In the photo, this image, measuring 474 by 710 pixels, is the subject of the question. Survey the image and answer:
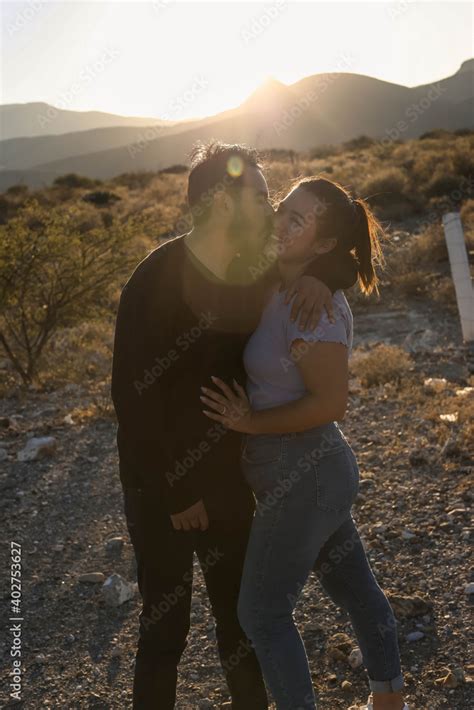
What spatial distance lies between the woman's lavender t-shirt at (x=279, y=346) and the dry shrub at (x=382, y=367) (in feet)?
15.7

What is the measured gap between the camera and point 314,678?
2779 mm

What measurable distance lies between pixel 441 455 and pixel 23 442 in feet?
11.4

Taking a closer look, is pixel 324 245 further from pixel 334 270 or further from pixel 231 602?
pixel 231 602

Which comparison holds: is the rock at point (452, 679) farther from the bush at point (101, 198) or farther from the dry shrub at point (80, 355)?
the bush at point (101, 198)

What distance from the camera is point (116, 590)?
11.4 ft

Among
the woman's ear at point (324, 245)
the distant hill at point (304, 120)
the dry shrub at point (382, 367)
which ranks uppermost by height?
the distant hill at point (304, 120)

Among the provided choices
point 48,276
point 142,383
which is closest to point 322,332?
point 142,383

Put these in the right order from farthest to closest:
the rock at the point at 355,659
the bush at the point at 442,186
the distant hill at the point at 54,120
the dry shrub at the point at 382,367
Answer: the distant hill at the point at 54,120 → the bush at the point at 442,186 → the dry shrub at the point at 382,367 → the rock at the point at 355,659

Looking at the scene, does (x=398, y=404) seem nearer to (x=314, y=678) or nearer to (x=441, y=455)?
(x=441, y=455)

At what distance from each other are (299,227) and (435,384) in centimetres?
469

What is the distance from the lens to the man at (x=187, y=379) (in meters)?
1.86

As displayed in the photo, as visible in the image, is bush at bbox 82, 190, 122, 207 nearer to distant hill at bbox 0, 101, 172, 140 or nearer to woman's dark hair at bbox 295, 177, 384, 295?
woman's dark hair at bbox 295, 177, 384, 295

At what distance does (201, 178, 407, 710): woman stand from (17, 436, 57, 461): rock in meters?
3.86

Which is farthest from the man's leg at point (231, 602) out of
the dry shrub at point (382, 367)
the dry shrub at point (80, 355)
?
the dry shrub at point (80, 355)
